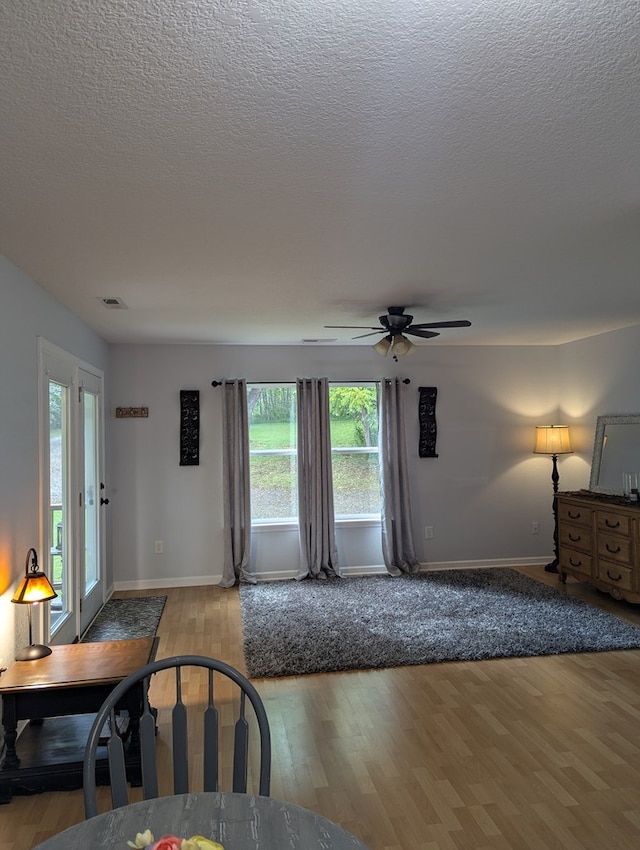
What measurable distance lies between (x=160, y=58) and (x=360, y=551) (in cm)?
537

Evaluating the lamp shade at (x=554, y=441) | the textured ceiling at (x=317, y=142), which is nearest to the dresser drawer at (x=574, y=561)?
the lamp shade at (x=554, y=441)

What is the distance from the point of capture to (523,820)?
2230mm

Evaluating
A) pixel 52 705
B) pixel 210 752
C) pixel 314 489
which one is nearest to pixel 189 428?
pixel 314 489

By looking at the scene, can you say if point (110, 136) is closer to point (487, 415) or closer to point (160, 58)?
point (160, 58)

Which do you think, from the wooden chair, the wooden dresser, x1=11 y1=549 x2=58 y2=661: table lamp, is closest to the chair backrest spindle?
the wooden chair

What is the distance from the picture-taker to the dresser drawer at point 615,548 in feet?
15.5

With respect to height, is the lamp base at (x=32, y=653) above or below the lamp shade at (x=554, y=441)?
below

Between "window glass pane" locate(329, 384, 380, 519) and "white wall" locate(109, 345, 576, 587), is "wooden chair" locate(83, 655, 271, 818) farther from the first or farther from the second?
"window glass pane" locate(329, 384, 380, 519)

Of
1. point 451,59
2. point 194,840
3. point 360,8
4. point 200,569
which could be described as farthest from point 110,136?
point 200,569

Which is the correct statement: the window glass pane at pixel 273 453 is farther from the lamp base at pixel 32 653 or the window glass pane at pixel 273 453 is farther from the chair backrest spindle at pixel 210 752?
the chair backrest spindle at pixel 210 752

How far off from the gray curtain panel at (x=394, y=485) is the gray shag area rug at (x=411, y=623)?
315mm

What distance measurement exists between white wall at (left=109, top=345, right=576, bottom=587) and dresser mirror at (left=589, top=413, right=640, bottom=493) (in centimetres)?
33

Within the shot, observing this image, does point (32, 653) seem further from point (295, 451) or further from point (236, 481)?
point (295, 451)

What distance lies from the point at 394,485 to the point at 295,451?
3.58ft
